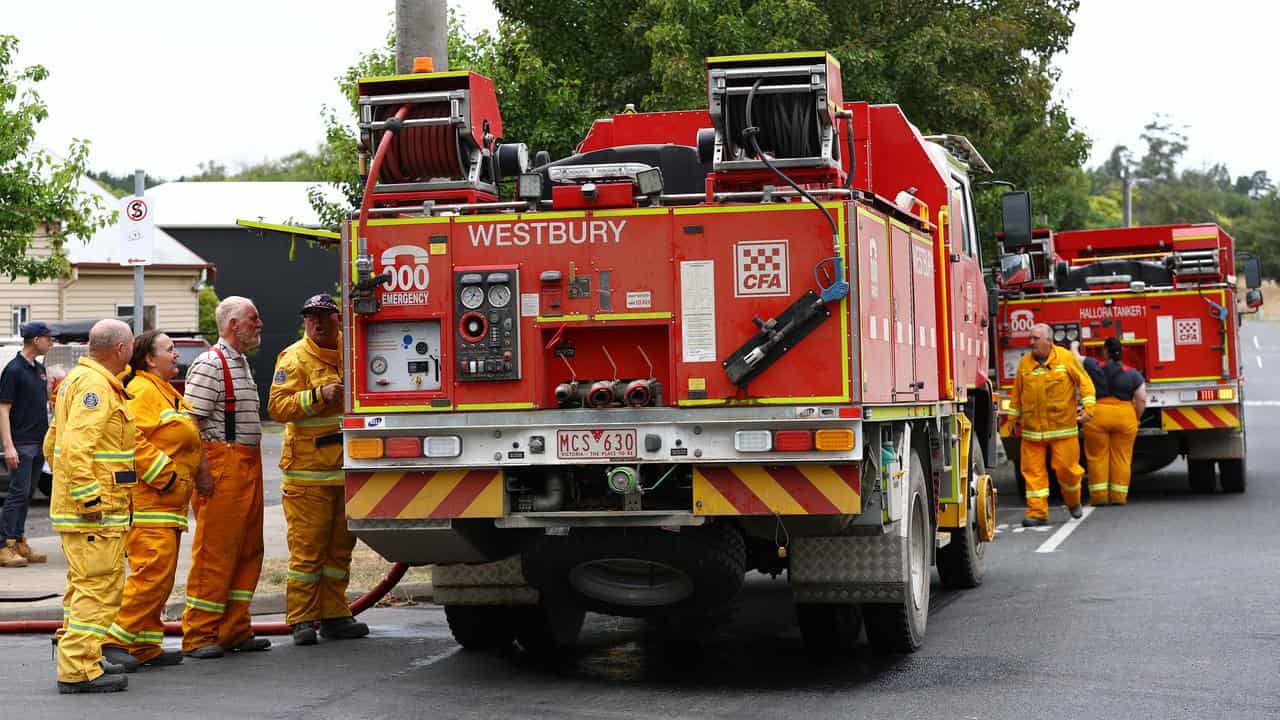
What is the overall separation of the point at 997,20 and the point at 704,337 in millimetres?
13812

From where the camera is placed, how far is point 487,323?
7551 mm

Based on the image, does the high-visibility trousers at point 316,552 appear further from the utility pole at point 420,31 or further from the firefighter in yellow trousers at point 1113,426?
the firefighter in yellow trousers at point 1113,426

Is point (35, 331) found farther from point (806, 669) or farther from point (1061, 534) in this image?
point (1061, 534)

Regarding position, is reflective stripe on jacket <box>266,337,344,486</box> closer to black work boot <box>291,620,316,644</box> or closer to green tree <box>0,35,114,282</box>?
black work boot <box>291,620,316,644</box>

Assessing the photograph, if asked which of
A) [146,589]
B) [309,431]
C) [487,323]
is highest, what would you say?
[487,323]

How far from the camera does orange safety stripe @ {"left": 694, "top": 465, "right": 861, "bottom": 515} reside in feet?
24.1

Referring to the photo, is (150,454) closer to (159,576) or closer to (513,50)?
(159,576)

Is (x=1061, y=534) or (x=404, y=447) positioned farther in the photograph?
(x=1061, y=534)

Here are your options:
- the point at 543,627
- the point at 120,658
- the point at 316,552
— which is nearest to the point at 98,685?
the point at 120,658

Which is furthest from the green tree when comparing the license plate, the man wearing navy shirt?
the license plate

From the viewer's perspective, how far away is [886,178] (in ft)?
34.1

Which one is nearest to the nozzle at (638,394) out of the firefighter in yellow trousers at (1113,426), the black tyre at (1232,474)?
the firefighter in yellow trousers at (1113,426)

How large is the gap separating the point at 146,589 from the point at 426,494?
6.49 ft

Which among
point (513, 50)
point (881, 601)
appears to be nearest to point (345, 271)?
point (881, 601)
